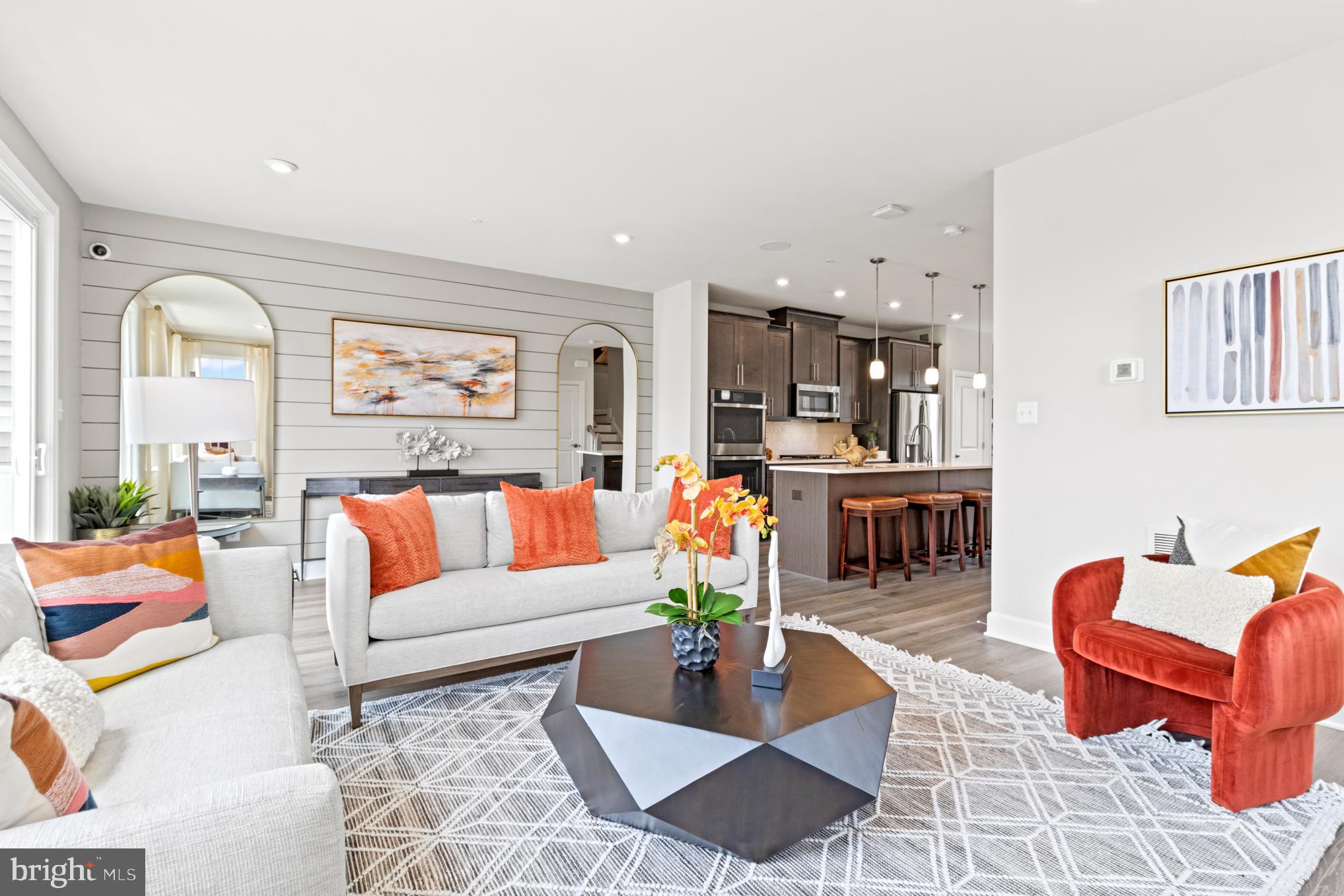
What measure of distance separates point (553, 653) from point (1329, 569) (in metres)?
3.08

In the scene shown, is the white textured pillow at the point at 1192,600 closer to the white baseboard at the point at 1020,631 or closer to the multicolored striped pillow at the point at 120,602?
the white baseboard at the point at 1020,631

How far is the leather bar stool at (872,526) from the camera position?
482 cm

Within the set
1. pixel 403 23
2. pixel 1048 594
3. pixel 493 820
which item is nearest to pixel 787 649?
pixel 493 820

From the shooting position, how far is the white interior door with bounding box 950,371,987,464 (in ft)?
28.7

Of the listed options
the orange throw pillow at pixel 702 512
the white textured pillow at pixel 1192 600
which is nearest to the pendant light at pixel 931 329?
the orange throw pillow at pixel 702 512

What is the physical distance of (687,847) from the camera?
1.73 metres

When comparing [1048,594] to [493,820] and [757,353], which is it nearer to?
[493,820]

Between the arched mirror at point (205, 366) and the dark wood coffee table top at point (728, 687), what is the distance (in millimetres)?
3774

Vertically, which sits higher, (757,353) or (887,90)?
(887,90)

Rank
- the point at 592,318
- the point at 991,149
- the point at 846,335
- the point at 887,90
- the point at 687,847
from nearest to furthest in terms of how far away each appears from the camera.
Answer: the point at 687,847 → the point at 887,90 → the point at 991,149 → the point at 592,318 → the point at 846,335

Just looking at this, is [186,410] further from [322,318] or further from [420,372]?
[420,372]

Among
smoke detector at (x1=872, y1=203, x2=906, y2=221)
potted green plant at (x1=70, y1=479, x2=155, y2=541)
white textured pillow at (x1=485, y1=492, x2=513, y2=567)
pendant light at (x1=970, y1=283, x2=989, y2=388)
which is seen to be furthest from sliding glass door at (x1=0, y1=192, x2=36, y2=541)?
pendant light at (x1=970, y1=283, x2=989, y2=388)

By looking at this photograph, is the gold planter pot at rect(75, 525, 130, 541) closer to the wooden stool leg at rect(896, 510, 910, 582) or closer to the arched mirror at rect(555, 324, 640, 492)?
the arched mirror at rect(555, 324, 640, 492)

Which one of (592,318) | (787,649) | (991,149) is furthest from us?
(592,318)
